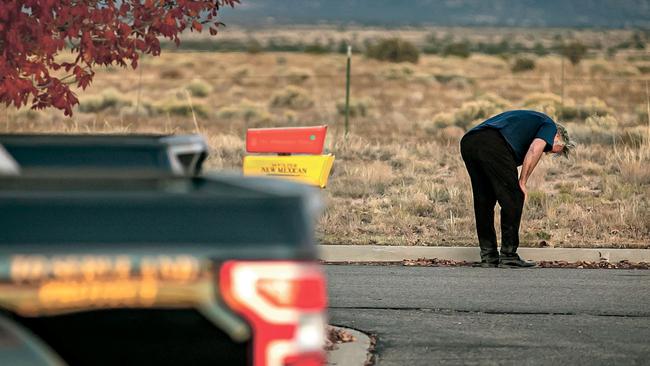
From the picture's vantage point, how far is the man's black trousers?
41.9 feet

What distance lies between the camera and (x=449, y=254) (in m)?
13.8

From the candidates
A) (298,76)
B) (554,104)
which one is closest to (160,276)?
(554,104)

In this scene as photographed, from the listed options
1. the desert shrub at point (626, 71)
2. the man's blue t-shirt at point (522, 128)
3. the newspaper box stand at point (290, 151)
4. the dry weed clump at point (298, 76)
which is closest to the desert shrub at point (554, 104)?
the dry weed clump at point (298, 76)

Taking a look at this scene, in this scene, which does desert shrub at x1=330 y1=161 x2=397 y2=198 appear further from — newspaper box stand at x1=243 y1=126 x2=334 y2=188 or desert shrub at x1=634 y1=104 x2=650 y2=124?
desert shrub at x1=634 y1=104 x2=650 y2=124

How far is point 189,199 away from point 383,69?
204 ft

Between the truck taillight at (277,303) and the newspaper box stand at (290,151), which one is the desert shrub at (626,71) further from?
the truck taillight at (277,303)

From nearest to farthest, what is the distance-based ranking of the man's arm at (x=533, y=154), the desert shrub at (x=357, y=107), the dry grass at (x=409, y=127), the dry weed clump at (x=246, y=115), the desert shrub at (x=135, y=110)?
the man's arm at (x=533, y=154)
the dry grass at (x=409, y=127)
the dry weed clump at (x=246, y=115)
the desert shrub at (x=135, y=110)
the desert shrub at (x=357, y=107)

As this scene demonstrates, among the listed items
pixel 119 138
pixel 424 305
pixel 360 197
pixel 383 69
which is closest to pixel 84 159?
pixel 119 138

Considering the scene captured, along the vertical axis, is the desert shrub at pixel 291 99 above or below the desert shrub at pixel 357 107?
below

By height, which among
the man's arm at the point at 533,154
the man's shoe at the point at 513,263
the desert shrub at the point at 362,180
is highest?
the man's arm at the point at 533,154

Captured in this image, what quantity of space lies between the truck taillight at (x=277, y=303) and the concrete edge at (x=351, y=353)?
4.81 m

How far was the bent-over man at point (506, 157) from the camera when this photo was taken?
12.7 meters

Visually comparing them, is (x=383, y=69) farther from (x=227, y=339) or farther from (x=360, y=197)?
(x=227, y=339)

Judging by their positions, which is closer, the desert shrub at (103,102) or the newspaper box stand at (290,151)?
the newspaper box stand at (290,151)
